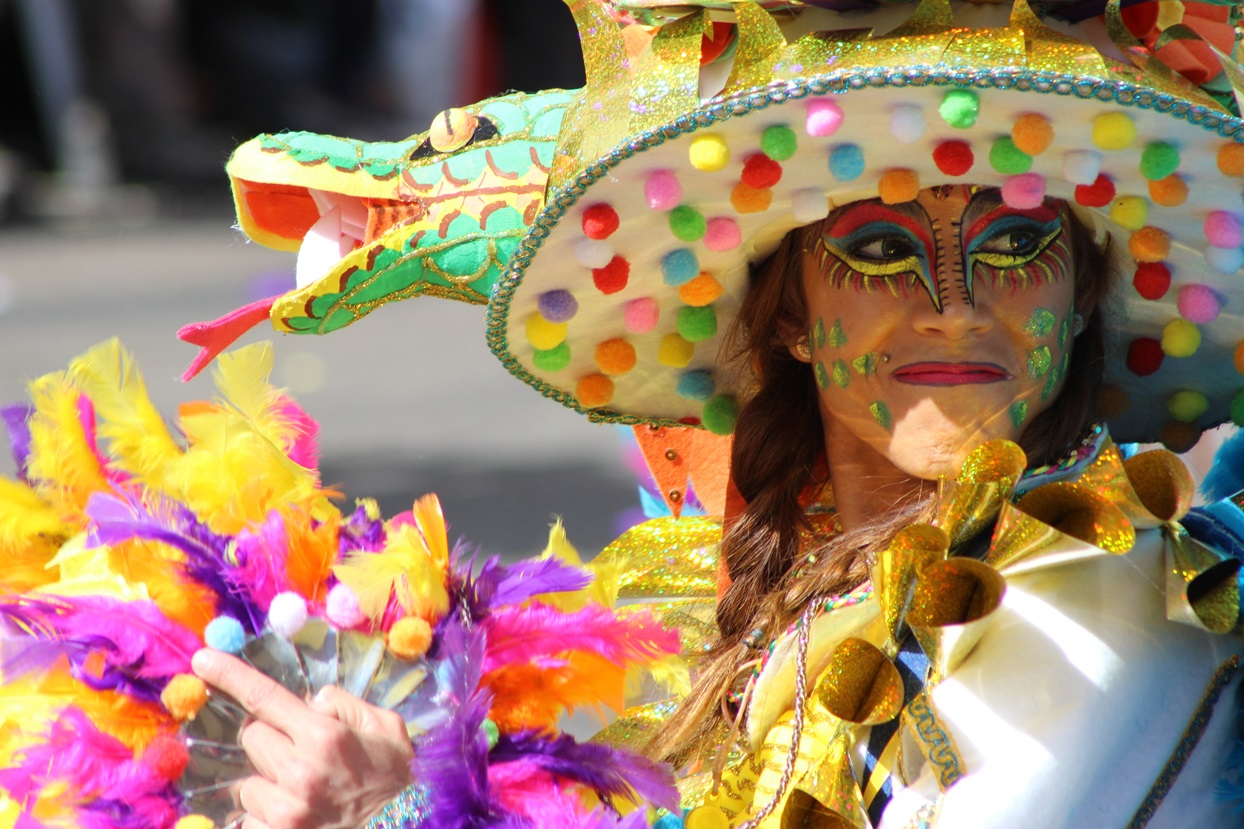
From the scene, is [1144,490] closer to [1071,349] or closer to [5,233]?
[1071,349]

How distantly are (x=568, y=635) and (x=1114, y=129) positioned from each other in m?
0.71

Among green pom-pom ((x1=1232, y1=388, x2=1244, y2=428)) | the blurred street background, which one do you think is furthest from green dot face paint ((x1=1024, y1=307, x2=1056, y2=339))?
the blurred street background

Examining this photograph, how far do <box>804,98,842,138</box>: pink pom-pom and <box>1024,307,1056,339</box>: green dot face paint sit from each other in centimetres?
31

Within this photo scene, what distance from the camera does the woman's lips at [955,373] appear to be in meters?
1.58

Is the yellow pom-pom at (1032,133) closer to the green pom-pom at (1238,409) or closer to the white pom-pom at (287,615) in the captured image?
the green pom-pom at (1238,409)

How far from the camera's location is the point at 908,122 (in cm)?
143

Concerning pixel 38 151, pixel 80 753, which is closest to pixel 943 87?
pixel 80 753

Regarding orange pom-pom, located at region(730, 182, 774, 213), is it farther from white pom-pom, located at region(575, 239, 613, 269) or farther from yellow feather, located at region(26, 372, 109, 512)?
yellow feather, located at region(26, 372, 109, 512)

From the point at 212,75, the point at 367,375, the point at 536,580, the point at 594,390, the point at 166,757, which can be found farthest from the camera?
the point at 212,75

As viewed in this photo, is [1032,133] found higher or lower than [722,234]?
higher

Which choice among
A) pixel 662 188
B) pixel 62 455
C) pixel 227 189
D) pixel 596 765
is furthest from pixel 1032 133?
pixel 227 189

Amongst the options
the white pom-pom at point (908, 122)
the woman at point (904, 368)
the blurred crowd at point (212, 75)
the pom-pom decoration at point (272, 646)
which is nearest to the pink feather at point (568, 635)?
the pom-pom decoration at point (272, 646)

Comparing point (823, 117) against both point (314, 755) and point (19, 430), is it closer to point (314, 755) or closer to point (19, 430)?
point (314, 755)

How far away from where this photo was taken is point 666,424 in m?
2.03
